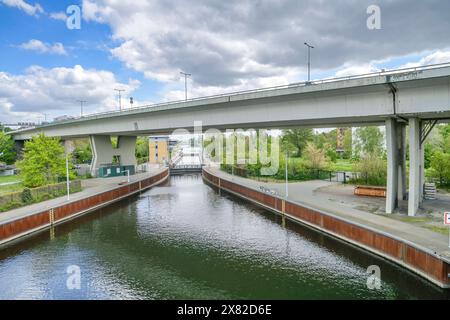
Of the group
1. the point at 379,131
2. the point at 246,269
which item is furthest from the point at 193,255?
the point at 379,131

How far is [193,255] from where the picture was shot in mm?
17781

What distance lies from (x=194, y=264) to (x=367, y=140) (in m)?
46.9

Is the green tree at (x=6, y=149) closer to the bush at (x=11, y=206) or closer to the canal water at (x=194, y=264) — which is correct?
the bush at (x=11, y=206)

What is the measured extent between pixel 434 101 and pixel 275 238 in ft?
39.2

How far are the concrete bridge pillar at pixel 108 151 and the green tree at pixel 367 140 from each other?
123 ft

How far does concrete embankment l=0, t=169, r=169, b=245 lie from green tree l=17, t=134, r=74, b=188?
395 cm

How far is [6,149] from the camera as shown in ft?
232

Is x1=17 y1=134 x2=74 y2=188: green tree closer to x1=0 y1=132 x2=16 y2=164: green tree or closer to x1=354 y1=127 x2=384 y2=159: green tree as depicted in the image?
x1=354 y1=127 x2=384 y2=159: green tree

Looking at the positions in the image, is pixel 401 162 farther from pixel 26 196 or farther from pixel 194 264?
pixel 26 196

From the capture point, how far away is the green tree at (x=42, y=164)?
104 feet

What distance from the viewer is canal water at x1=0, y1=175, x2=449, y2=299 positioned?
44.1ft

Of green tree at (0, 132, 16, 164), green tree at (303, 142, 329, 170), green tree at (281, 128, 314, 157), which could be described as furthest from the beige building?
green tree at (303, 142, 329, 170)

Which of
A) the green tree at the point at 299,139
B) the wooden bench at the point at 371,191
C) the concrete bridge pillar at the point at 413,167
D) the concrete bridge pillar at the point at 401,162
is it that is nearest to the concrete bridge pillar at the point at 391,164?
the concrete bridge pillar at the point at 413,167
